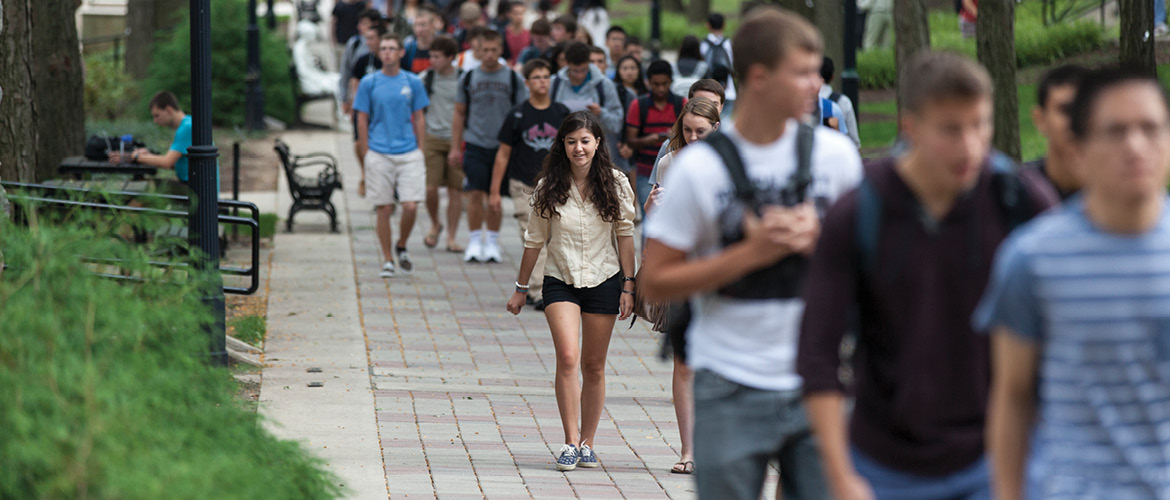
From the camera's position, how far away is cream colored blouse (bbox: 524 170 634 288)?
706cm

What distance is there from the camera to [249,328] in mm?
10117

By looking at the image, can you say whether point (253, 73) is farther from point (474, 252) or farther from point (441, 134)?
point (474, 252)

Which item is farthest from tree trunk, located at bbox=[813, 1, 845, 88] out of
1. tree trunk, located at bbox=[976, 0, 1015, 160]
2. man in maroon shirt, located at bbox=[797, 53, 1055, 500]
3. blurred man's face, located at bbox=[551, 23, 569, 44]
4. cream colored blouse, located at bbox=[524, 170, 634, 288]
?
man in maroon shirt, located at bbox=[797, 53, 1055, 500]

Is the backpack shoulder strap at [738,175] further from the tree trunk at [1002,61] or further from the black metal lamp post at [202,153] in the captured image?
the tree trunk at [1002,61]

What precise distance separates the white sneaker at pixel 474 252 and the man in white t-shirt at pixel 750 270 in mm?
9591

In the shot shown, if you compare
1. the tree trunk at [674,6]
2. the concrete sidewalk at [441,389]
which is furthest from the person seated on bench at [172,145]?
the tree trunk at [674,6]

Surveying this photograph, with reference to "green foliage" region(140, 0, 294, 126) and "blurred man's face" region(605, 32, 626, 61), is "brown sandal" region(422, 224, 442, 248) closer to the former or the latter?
"blurred man's face" region(605, 32, 626, 61)

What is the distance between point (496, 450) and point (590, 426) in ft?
1.86

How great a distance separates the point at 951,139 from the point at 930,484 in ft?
2.50

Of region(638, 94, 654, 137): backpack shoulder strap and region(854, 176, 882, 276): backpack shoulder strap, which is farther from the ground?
region(638, 94, 654, 137): backpack shoulder strap

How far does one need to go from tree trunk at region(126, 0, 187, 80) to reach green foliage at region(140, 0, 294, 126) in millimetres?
217

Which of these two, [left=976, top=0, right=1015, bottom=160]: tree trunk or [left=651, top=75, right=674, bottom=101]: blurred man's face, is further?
[left=976, top=0, right=1015, bottom=160]: tree trunk

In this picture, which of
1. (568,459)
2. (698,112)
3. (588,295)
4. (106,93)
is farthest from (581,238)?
(106,93)

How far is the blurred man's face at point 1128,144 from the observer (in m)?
2.93
